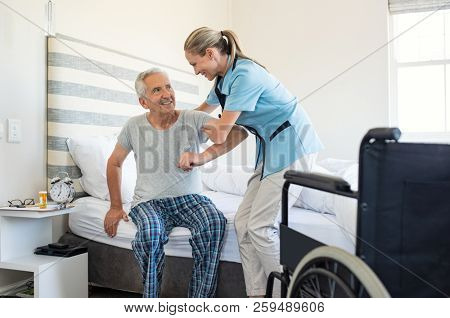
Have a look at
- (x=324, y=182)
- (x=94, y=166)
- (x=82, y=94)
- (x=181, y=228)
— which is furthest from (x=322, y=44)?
(x=324, y=182)

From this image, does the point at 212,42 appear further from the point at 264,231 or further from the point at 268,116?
the point at 264,231

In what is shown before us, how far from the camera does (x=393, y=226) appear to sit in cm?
86

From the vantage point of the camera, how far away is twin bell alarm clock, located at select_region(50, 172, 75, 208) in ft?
6.25

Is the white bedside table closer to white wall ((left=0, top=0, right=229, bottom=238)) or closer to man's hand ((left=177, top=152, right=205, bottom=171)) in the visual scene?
white wall ((left=0, top=0, right=229, bottom=238))

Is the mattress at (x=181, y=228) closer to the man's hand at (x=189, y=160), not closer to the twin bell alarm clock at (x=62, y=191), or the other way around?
the twin bell alarm clock at (x=62, y=191)

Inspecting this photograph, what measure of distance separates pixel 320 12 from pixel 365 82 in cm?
78

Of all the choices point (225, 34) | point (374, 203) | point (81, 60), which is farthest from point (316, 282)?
point (81, 60)

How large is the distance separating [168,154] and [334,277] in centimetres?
109

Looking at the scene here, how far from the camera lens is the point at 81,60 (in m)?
2.15

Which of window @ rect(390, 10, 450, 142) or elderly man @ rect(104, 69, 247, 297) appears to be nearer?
window @ rect(390, 10, 450, 142)

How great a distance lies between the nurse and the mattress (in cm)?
9

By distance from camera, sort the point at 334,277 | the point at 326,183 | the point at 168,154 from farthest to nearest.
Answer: the point at 168,154
the point at 326,183
the point at 334,277

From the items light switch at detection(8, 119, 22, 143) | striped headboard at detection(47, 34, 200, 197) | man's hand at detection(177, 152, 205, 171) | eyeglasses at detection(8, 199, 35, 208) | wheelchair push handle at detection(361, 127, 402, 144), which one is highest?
striped headboard at detection(47, 34, 200, 197)

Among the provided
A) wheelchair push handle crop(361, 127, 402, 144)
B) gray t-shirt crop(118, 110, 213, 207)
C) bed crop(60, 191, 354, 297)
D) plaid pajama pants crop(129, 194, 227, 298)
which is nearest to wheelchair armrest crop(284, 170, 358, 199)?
wheelchair push handle crop(361, 127, 402, 144)
